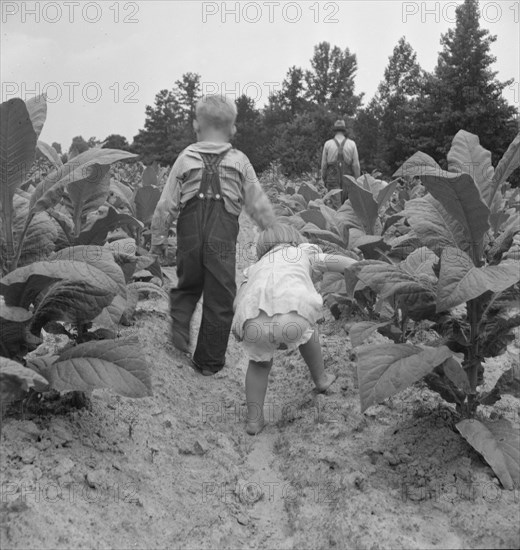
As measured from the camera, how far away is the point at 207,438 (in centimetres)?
292

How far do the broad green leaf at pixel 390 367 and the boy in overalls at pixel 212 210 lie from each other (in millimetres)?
1647

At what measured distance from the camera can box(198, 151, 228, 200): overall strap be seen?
3.72 meters

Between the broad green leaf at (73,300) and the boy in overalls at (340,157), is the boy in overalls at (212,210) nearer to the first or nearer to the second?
the broad green leaf at (73,300)

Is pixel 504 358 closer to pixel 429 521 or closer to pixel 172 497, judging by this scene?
pixel 429 521

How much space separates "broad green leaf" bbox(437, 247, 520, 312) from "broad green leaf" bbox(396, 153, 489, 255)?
189 millimetres

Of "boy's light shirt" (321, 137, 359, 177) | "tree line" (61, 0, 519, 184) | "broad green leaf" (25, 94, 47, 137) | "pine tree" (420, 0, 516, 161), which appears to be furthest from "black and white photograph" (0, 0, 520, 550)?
"pine tree" (420, 0, 516, 161)

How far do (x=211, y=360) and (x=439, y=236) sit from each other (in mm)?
1978

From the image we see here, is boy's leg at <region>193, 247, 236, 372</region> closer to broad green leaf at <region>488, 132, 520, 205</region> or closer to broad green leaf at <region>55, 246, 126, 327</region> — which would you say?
broad green leaf at <region>55, 246, 126, 327</region>

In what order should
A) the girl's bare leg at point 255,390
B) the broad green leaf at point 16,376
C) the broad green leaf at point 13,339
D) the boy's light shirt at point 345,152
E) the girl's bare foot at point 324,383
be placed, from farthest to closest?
1. the boy's light shirt at point 345,152
2. the girl's bare foot at point 324,383
3. the girl's bare leg at point 255,390
4. the broad green leaf at point 13,339
5. the broad green leaf at point 16,376

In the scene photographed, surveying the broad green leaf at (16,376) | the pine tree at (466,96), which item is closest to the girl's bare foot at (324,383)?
the broad green leaf at (16,376)

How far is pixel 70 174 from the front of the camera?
229 centimetres

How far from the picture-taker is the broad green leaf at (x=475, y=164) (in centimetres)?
238

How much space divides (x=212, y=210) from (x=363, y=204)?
1.18m

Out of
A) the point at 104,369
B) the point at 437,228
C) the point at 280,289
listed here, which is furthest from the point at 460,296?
the point at 104,369
